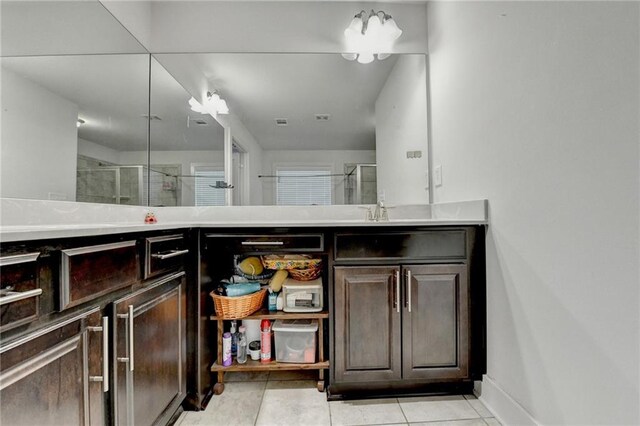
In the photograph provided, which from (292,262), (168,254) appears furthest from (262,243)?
(168,254)

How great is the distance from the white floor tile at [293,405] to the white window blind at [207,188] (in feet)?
3.93

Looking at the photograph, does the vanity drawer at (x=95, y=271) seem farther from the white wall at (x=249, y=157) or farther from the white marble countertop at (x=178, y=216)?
the white wall at (x=249, y=157)

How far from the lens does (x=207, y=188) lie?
6.48 feet

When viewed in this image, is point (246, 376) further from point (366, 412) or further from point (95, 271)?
point (95, 271)

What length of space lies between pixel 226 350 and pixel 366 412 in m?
0.75

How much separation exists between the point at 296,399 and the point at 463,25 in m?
2.13

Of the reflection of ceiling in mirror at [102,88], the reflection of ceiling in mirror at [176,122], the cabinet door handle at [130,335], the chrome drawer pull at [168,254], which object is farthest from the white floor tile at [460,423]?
the reflection of ceiling in mirror at [102,88]

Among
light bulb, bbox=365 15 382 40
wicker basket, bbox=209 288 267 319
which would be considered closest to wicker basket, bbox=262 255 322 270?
wicker basket, bbox=209 288 267 319

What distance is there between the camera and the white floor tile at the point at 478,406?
1315 millimetres

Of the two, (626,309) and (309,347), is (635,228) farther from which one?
(309,347)

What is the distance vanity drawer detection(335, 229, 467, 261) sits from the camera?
1.41 m

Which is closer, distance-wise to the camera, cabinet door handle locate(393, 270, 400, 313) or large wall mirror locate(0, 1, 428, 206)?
cabinet door handle locate(393, 270, 400, 313)

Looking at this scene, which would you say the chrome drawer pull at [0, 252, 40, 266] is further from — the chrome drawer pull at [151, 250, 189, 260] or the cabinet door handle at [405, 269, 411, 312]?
the cabinet door handle at [405, 269, 411, 312]

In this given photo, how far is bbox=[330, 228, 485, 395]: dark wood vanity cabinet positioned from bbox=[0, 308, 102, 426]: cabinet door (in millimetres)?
963
